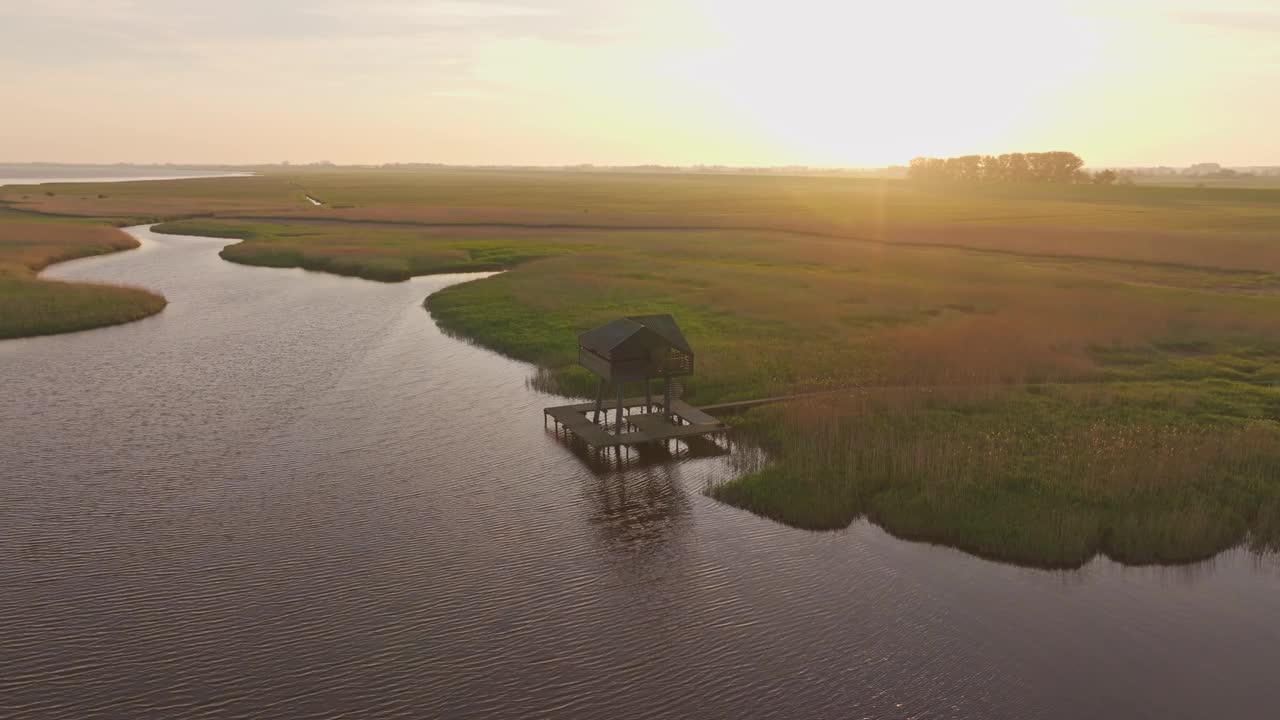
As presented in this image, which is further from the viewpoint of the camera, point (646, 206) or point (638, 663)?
point (646, 206)

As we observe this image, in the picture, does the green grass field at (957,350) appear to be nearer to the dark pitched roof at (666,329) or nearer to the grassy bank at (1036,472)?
the grassy bank at (1036,472)

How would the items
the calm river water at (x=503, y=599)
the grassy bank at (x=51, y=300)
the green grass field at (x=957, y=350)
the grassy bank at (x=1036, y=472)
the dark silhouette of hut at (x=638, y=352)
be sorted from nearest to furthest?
the calm river water at (x=503, y=599), the grassy bank at (x=1036, y=472), the green grass field at (x=957, y=350), the dark silhouette of hut at (x=638, y=352), the grassy bank at (x=51, y=300)

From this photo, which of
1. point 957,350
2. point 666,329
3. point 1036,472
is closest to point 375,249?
point 957,350

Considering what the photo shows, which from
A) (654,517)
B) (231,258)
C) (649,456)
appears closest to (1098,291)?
(649,456)

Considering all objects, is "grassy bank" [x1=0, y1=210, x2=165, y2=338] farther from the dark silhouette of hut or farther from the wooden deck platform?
the dark silhouette of hut

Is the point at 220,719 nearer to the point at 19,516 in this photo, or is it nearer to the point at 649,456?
the point at 19,516

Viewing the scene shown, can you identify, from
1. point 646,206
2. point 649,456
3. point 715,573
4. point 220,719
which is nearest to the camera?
point 220,719

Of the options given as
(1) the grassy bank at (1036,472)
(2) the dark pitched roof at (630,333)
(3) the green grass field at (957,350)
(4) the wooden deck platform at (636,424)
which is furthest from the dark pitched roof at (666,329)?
(3) the green grass field at (957,350)
